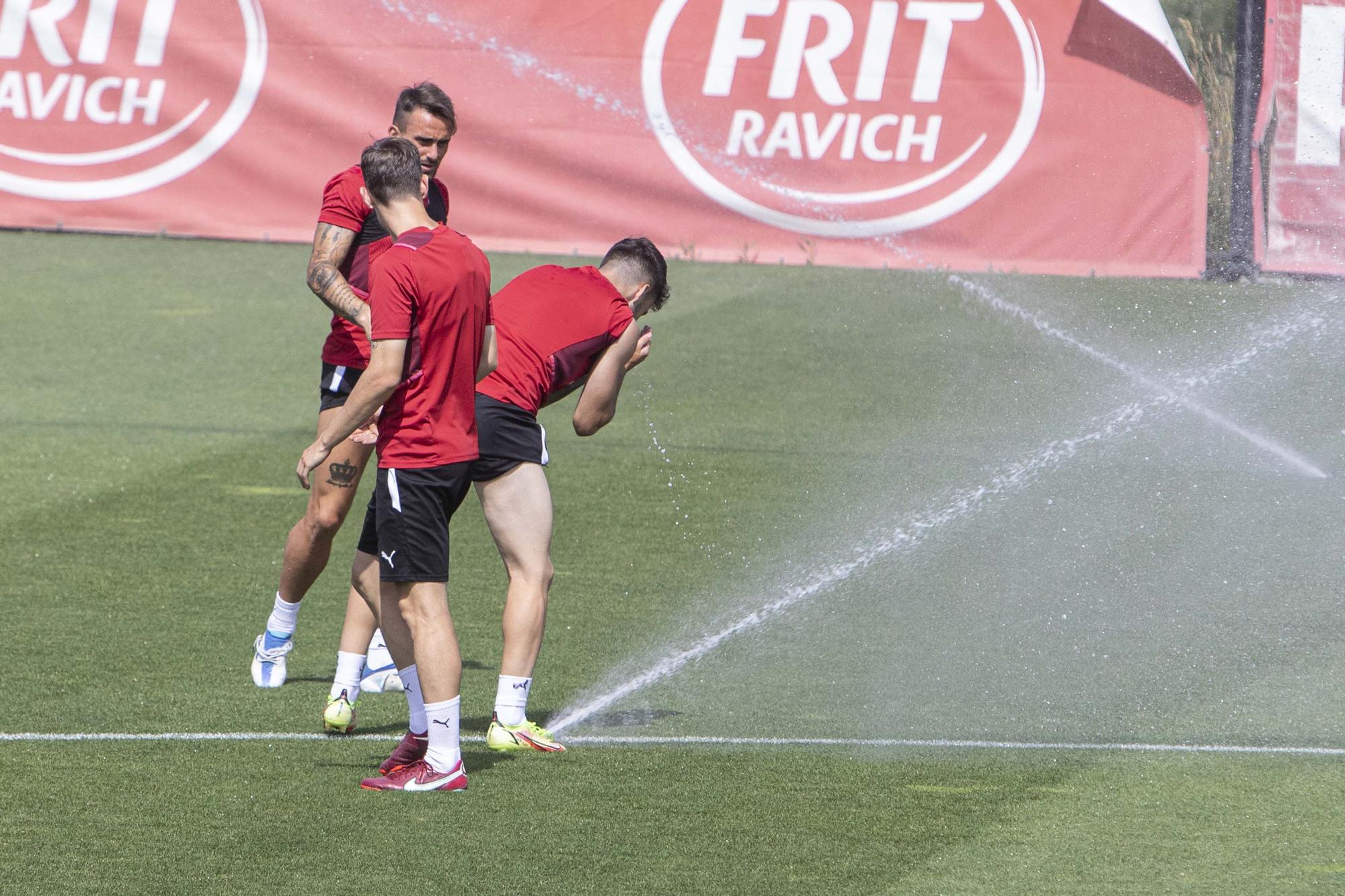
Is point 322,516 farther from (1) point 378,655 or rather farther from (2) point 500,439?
(2) point 500,439

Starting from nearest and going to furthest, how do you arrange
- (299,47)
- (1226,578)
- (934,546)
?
(1226,578) → (934,546) → (299,47)

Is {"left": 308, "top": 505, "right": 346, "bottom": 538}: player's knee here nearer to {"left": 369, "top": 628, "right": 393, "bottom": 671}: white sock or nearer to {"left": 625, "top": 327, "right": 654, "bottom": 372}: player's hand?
{"left": 369, "top": 628, "right": 393, "bottom": 671}: white sock

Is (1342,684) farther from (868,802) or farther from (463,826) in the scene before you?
(463,826)

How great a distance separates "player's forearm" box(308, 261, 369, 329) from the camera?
5.61 m

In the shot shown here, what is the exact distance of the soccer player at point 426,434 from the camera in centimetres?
475

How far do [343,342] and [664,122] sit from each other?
22.2 feet

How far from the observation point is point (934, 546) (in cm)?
824

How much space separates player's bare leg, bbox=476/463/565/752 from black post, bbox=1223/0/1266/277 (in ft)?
25.1

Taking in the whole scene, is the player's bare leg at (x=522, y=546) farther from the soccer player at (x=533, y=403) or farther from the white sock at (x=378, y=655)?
the white sock at (x=378, y=655)

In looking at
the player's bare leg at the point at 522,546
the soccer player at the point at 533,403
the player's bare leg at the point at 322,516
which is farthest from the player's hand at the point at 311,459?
the player's bare leg at the point at 322,516

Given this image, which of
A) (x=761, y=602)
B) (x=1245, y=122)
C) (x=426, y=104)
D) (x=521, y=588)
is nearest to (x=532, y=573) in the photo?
(x=521, y=588)

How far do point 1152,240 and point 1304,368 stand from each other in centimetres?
121

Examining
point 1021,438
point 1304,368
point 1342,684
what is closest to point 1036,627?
point 1342,684

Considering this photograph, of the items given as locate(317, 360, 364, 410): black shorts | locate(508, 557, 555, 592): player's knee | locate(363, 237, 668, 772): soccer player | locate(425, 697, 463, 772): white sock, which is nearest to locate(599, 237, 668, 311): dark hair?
locate(363, 237, 668, 772): soccer player
